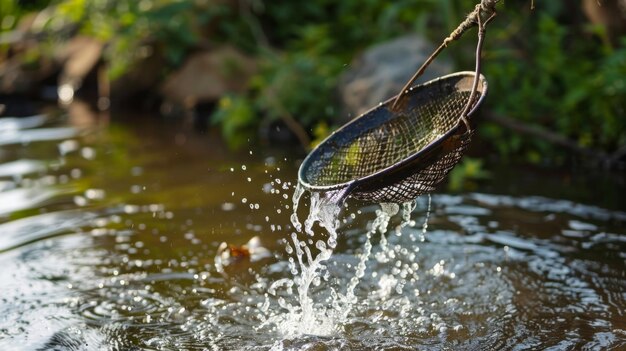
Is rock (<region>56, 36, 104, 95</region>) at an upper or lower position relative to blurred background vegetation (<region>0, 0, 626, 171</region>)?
upper

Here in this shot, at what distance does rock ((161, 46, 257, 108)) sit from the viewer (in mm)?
9977

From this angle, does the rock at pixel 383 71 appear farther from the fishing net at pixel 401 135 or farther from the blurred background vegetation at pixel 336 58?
the fishing net at pixel 401 135

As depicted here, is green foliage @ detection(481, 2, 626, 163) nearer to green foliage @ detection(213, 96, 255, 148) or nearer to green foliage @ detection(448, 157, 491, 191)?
green foliage @ detection(448, 157, 491, 191)

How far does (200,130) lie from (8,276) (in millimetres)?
4873

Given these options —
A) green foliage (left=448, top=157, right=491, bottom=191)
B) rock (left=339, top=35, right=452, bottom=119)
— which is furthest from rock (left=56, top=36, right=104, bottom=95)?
green foliage (left=448, top=157, right=491, bottom=191)

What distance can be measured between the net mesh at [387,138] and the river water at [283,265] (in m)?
0.31

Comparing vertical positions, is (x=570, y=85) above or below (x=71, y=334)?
above

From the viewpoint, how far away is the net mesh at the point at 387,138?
13.0ft

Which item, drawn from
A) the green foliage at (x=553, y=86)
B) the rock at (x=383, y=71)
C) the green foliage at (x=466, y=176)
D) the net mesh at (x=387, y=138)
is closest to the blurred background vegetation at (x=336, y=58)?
the green foliage at (x=553, y=86)

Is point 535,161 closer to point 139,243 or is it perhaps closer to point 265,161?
point 265,161

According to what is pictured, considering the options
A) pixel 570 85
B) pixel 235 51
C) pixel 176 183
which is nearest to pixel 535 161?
pixel 570 85

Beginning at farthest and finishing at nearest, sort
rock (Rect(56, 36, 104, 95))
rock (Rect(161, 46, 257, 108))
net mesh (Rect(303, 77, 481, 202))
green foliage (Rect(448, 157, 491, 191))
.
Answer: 1. rock (Rect(56, 36, 104, 95))
2. rock (Rect(161, 46, 257, 108))
3. green foliage (Rect(448, 157, 491, 191))
4. net mesh (Rect(303, 77, 481, 202))

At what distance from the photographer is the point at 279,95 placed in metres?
8.45

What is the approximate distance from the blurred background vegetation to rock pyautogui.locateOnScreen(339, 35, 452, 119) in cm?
18
